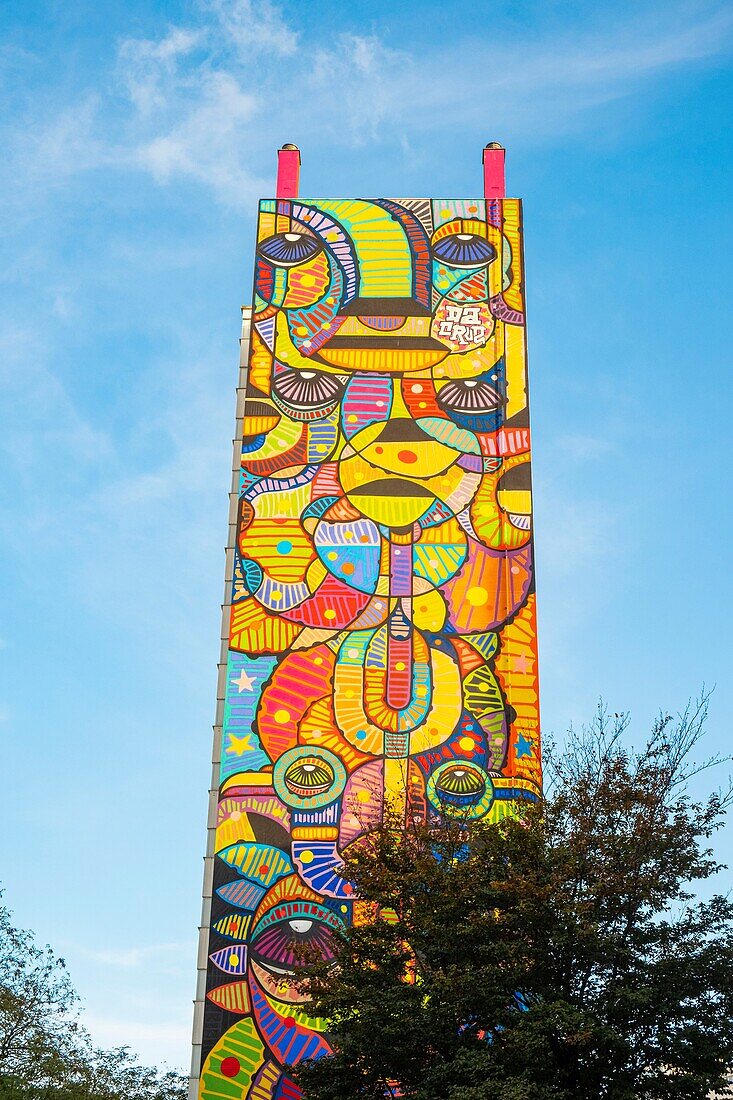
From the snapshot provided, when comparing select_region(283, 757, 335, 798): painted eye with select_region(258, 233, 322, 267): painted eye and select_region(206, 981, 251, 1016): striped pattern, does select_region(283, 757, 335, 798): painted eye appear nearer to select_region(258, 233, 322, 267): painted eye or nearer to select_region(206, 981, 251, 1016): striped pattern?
select_region(206, 981, 251, 1016): striped pattern

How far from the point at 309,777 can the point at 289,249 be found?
1266cm

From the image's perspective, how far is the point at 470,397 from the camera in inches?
1171

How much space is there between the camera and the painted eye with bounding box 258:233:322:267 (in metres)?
31.1

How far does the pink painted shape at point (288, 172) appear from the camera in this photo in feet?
106

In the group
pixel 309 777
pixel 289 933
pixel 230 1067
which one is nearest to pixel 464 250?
pixel 309 777

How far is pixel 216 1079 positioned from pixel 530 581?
11622 mm

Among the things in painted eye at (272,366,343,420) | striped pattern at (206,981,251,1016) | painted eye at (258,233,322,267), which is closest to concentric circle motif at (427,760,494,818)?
striped pattern at (206,981,251,1016)

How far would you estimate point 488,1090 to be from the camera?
17.3 meters

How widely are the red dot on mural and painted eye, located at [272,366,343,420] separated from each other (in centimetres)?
1345

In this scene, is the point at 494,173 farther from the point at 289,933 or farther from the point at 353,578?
the point at 289,933

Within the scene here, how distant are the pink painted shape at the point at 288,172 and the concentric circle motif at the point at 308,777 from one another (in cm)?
1398

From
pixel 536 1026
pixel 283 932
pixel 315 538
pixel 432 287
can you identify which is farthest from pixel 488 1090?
pixel 432 287

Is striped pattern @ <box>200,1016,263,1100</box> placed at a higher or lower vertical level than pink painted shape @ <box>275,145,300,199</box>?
lower

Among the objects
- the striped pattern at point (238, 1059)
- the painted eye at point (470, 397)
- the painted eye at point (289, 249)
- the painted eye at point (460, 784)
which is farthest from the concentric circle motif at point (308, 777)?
the painted eye at point (289, 249)
